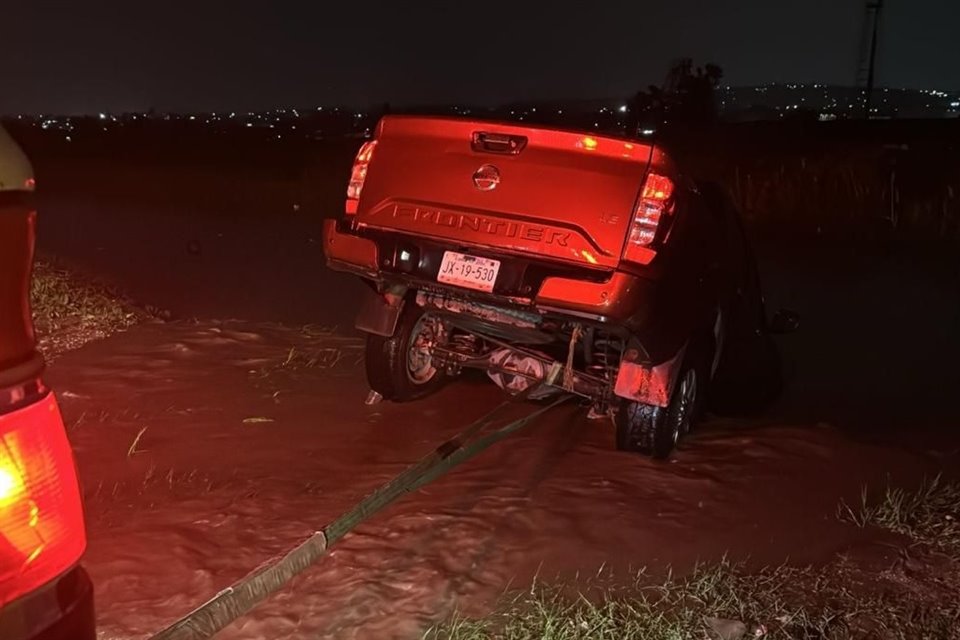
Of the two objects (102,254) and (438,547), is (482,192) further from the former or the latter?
(102,254)

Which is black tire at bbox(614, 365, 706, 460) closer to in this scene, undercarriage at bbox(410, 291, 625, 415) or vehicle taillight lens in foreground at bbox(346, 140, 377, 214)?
undercarriage at bbox(410, 291, 625, 415)

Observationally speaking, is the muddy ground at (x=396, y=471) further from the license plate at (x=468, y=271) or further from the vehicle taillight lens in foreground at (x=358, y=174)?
the vehicle taillight lens in foreground at (x=358, y=174)

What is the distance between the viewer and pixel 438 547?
165 inches

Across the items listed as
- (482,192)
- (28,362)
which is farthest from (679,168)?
(28,362)

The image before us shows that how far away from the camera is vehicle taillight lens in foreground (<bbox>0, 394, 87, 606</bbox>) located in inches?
62.9

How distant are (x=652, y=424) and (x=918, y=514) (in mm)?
1457

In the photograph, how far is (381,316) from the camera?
5961 millimetres

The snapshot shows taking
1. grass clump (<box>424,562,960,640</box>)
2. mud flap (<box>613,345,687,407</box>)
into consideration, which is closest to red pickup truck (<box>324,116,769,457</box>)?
mud flap (<box>613,345,687,407</box>)

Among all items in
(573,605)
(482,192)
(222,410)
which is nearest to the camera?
(573,605)

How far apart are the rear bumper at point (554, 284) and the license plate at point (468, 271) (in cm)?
5

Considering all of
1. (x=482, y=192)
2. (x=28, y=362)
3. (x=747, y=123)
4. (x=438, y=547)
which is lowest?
(x=438, y=547)

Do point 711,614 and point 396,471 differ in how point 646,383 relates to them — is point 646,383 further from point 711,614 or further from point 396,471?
point 711,614

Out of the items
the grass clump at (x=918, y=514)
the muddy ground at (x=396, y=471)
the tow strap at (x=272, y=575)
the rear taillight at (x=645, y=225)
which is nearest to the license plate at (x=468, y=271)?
the rear taillight at (x=645, y=225)

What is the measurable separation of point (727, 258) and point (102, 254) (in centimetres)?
1224
